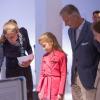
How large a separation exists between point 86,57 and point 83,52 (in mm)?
50

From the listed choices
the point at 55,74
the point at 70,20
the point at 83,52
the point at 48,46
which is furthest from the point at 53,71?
the point at 70,20

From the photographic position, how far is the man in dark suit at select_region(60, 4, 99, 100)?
101 inches

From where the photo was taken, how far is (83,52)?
2.57 m

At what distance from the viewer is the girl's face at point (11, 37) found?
2.92m

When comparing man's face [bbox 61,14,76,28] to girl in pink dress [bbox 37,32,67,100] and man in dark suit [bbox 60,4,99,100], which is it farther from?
girl in pink dress [bbox 37,32,67,100]

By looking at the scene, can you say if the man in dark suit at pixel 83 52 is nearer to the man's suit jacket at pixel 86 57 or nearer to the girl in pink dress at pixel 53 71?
the man's suit jacket at pixel 86 57

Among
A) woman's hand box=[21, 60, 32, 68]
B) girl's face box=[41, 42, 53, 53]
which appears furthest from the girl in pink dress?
woman's hand box=[21, 60, 32, 68]

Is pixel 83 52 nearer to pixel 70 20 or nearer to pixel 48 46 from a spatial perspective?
pixel 70 20

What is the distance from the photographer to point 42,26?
12.4 ft

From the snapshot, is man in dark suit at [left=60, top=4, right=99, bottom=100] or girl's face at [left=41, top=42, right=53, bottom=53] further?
girl's face at [left=41, top=42, right=53, bottom=53]

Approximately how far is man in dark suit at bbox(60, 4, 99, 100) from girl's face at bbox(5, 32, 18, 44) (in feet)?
1.90

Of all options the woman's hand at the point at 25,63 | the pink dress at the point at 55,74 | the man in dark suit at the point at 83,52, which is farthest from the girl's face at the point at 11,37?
the man in dark suit at the point at 83,52

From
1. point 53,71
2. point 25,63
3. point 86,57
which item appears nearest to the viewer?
point 86,57

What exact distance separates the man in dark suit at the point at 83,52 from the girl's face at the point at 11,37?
579 millimetres
